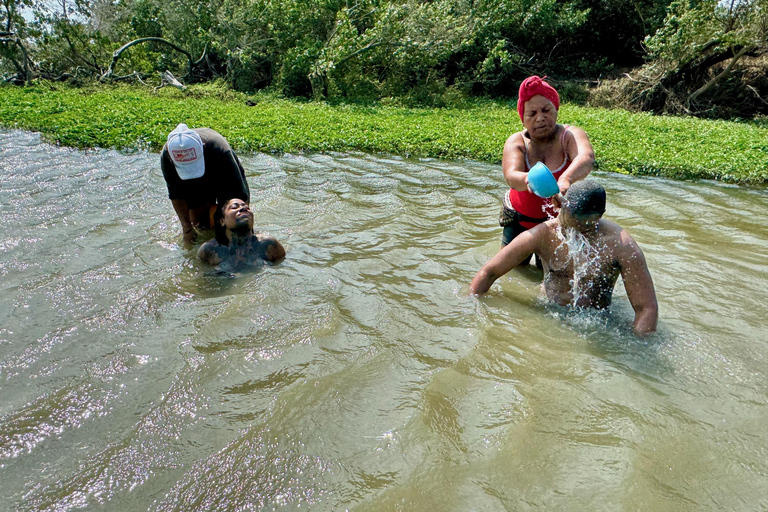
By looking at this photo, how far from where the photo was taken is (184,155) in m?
4.40

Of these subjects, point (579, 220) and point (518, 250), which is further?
point (518, 250)

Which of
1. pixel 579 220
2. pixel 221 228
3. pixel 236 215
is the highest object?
pixel 579 220

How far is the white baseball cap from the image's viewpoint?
14.4 ft

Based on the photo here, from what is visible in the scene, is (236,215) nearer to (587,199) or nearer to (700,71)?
(587,199)

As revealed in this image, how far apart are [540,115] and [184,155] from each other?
282cm

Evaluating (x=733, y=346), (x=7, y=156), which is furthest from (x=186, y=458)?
(x=7, y=156)

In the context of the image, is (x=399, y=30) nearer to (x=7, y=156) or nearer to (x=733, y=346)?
(x=7, y=156)

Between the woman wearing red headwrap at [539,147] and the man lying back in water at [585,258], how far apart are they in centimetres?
41

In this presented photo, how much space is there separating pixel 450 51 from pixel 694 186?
41.7ft

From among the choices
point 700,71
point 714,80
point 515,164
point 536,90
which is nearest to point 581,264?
point 515,164

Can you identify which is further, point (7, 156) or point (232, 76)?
point (232, 76)

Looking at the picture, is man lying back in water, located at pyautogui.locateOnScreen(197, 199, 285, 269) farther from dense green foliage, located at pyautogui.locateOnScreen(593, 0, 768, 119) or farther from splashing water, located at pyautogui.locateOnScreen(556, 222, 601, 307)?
dense green foliage, located at pyautogui.locateOnScreen(593, 0, 768, 119)

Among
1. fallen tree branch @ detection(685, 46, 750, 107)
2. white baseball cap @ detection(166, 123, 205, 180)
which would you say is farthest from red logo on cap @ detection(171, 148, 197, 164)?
fallen tree branch @ detection(685, 46, 750, 107)

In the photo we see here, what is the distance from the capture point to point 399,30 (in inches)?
712
